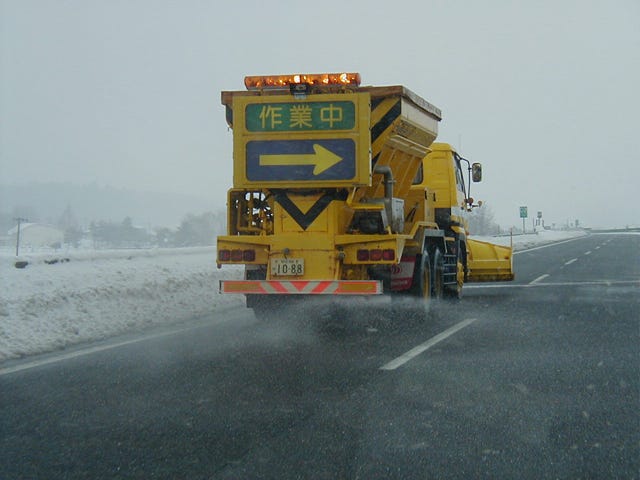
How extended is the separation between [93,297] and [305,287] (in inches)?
133

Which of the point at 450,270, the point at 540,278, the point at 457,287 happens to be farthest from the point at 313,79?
the point at 540,278

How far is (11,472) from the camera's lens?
3.69 m

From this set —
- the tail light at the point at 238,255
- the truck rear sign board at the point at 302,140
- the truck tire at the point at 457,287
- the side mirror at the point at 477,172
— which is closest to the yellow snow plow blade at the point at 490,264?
the truck tire at the point at 457,287

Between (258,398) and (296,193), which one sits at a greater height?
(296,193)

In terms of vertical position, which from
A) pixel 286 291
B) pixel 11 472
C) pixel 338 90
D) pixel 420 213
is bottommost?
pixel 11 472

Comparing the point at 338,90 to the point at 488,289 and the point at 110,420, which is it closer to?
the point at 110,420

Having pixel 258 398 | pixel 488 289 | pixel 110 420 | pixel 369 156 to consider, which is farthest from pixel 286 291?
pixel 488 289

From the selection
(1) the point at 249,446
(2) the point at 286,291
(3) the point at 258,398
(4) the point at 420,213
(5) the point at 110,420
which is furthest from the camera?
(4) the point at 420,213

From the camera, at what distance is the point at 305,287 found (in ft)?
27.2

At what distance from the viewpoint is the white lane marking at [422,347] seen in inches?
255

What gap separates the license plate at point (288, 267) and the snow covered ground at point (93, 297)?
2036 millimetres

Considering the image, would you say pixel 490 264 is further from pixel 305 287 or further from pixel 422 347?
pixel 422 347

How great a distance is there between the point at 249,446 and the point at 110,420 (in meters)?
1.12

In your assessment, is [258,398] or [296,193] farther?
[296,193]
